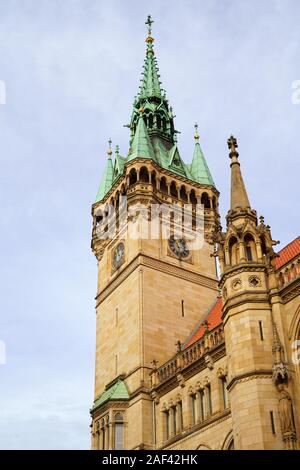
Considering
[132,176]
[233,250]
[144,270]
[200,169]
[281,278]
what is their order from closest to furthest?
1. [281,278]
2. [233,250]
3. [144,270]
4. [132,176]
5. [200,169]

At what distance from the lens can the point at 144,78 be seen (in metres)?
63.3

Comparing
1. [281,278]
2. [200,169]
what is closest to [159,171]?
[200,169]

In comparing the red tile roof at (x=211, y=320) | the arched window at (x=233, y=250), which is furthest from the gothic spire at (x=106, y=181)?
the arched window at (x=233, y=250)

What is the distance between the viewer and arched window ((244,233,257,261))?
2706 centimetres

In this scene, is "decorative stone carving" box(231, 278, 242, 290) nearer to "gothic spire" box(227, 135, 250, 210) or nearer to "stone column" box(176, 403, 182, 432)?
"gothic spire" box(227, 135, 250, 210)

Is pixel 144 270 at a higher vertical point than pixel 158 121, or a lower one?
lower

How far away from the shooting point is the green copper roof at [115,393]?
3719 centimetres

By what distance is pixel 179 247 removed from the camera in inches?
1774

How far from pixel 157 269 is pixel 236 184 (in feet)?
46.8

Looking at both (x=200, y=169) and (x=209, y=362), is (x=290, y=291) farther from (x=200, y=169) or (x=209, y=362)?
(x=200, y=169)

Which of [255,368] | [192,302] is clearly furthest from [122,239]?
[255,368]

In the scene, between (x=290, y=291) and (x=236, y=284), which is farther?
(x=236, y=284)

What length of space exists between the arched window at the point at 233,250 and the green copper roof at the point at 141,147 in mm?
21362

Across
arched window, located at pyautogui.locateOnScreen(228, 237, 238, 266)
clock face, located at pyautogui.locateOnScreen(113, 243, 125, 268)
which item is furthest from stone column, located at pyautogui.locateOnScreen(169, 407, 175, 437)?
clock face, located at pyautogui.locateOnScreen(113, 243, 125, 268)
